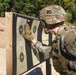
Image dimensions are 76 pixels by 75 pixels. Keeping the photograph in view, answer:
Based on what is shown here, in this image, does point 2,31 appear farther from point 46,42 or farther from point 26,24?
point 46,42

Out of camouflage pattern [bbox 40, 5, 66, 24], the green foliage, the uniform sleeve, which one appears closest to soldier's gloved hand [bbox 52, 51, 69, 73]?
the uniform sleeve

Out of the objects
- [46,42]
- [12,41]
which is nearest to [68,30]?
[12,41]

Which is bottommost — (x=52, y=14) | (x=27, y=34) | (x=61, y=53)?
(x=61, y=53)

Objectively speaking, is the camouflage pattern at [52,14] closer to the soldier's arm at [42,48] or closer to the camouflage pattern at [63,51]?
the camouflage pattern at [63,51]

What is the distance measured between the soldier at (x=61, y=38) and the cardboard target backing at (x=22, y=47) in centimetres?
30

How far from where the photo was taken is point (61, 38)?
2898mm

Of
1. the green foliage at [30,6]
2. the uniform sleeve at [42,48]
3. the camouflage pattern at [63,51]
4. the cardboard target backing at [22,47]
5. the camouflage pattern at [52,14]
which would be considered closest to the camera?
the camouflage pattern at [63,51]

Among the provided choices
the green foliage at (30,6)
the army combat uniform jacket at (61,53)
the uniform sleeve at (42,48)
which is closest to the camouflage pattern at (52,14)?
the army combat uniform jacket at (61,53)

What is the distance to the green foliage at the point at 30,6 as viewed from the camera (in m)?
14.0

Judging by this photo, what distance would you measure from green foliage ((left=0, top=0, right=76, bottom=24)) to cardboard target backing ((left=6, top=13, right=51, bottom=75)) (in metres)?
9.96

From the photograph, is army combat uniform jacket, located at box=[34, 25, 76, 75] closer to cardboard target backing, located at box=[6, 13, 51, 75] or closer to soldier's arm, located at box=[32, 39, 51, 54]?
soldier's arm, located at box=[32, 39, 51, 54]

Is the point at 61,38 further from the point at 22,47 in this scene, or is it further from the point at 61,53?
the point at 22,47

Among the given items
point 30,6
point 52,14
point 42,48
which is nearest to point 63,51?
point 52,14

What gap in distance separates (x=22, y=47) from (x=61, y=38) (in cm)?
67
